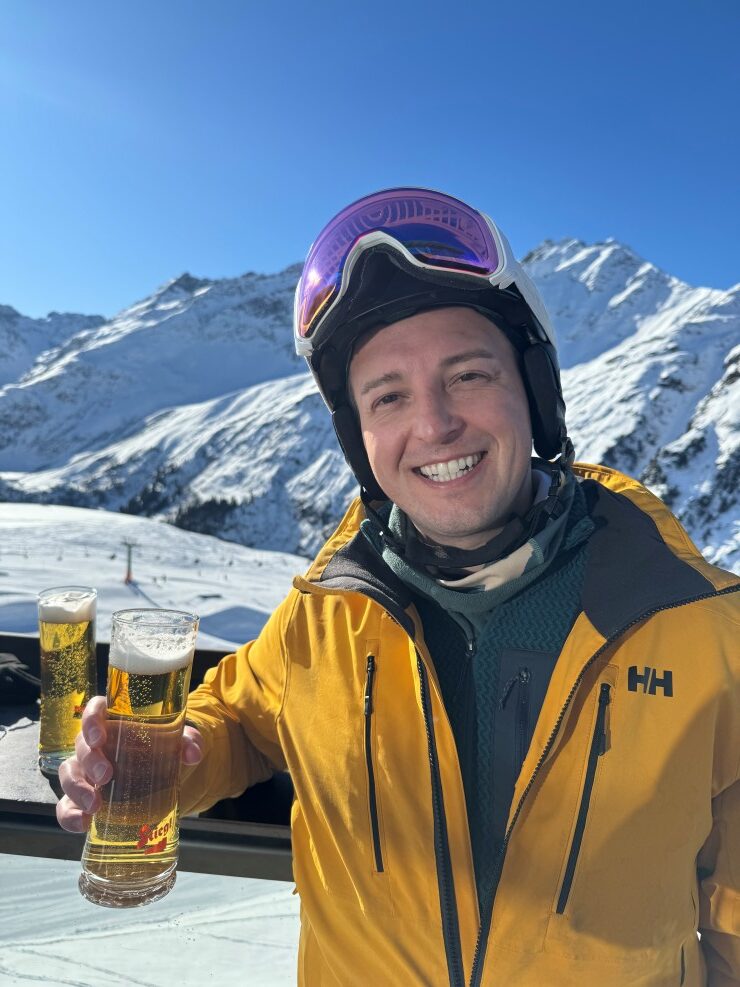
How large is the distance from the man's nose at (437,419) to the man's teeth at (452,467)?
59 millimetres

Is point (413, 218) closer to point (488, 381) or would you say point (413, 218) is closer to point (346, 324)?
point (346, 324)

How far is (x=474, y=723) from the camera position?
5.14ft

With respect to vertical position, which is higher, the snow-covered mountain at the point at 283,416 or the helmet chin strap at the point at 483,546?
the snow-covered mountain at the point at 283,416

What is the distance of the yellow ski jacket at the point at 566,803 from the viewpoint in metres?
1.31

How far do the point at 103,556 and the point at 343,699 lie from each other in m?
20.4

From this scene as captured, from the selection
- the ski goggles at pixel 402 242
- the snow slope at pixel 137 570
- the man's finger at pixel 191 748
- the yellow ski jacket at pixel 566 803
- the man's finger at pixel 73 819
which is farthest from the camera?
the snow slope at pixel 137 570

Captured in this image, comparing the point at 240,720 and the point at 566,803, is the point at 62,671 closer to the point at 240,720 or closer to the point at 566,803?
the point at 240,720

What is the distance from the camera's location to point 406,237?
6.39ft

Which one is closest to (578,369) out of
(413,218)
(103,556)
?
(103,556)

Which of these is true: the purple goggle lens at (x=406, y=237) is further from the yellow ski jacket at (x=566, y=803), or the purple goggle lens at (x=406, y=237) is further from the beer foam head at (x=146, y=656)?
the beer foam head at (x=146, y=656)

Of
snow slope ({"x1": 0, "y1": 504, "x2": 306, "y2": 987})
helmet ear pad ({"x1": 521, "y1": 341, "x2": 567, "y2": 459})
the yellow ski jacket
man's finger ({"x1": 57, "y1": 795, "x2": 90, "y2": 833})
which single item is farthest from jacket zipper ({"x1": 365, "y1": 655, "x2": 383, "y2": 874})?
snow slope ({"x1": 0, "y1": 504, "x2": 306, "y2": 987})

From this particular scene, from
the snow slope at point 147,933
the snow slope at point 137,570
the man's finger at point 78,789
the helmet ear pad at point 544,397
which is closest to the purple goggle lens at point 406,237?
the helmet ear pad at point 544,397

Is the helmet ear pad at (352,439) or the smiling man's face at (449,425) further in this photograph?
the helmet ear pad at (352,439)

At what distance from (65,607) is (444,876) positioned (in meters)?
1.52
